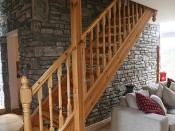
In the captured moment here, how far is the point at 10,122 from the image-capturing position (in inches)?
160

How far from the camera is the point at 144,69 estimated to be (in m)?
5.12

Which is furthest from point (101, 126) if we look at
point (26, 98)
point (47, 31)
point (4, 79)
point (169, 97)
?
point (4, 79)

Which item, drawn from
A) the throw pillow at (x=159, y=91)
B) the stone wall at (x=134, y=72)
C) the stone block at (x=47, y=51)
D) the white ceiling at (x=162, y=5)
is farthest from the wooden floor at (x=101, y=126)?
the white ceiling at (x=162, y=5)

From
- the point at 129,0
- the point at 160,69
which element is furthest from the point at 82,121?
the point at 160,69

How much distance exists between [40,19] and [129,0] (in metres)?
1.70

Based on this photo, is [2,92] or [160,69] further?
[160,69]

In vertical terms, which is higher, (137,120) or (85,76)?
(85,76)

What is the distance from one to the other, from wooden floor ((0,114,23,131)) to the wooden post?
7.01 feet

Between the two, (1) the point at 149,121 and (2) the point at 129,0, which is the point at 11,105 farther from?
(2) the point at 129,0

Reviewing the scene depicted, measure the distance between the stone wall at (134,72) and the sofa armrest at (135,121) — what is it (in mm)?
→ 838

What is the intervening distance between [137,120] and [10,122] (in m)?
2.94

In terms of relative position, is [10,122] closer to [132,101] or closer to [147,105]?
[132,101]

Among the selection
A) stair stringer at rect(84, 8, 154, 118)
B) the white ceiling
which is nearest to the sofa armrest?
stair stringer at rect(84, 8, 154, 118)

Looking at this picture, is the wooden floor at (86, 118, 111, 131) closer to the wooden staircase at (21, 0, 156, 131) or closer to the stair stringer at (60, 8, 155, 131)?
the wooden staircase at (21, 0, 156, 131)
